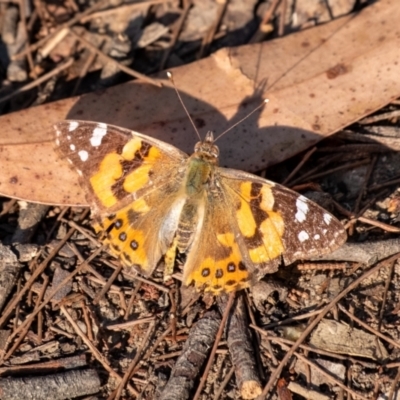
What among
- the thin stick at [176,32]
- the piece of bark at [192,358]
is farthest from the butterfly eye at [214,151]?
the thin stick at [176,32]

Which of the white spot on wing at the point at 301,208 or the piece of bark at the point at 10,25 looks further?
the piece of bark at the point at 10,25

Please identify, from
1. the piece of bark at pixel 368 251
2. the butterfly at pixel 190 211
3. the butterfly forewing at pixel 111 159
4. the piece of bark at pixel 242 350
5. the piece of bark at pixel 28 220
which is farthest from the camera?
the piece of bark at pixel 28 220

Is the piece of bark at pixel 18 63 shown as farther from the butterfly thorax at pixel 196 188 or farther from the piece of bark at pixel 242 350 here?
the piece of bark at pixel 242 350

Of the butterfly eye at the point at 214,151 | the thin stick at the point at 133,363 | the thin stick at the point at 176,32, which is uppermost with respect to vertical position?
the thin stick at the point at 176,32

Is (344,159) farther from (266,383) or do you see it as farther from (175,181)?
(266,383)

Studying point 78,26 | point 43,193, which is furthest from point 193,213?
point 78,26

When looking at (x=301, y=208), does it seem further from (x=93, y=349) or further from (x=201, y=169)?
(x=93, y=349)
